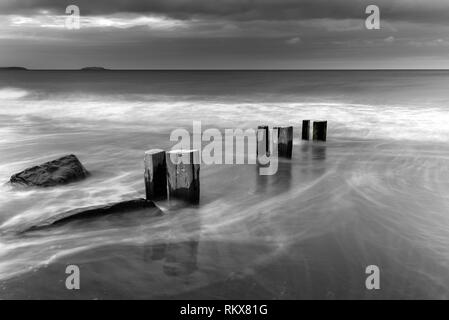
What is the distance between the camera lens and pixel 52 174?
26.3ft

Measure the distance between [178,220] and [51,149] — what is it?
7577mm

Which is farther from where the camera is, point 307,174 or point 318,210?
point 307,174

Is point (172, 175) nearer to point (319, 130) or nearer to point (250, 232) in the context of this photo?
point (250, 232)

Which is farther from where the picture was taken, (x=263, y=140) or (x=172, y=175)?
(x=263, y=140)

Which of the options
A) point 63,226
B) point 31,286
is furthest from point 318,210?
point 31,286

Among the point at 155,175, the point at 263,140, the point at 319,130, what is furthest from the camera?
the point at 319,130

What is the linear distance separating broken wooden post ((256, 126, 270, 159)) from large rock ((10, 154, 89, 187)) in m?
3.95

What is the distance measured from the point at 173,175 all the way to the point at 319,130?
719 centimetres

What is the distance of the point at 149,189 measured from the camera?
268 inches

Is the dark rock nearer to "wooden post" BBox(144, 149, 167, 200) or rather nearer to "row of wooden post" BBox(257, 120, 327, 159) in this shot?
"wooden post" BBox(144, 149, 167, 200)

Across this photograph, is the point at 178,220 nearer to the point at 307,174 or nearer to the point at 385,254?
the point at 385,254

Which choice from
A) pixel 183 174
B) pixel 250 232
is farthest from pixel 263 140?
pixel 250 232

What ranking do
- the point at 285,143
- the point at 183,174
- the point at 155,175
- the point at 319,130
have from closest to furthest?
the point at 183,174, the point at 155,175, the point at 285,143, the point at 319,130

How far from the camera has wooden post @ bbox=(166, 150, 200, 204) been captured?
640 cm
